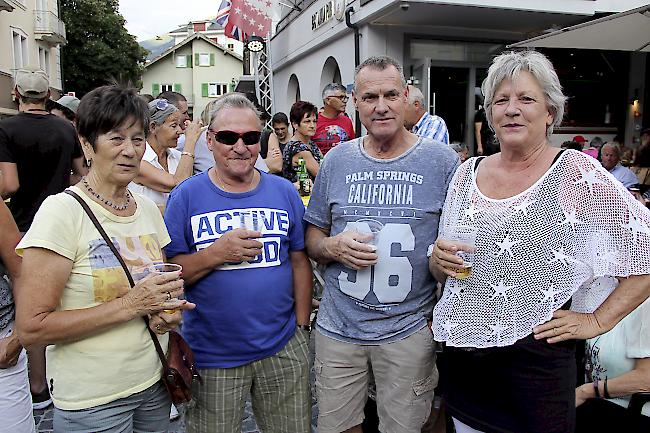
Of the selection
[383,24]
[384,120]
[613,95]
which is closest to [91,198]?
[384,120]

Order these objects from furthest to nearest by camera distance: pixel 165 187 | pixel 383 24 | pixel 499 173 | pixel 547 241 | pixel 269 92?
pixel 269 92, pixel 383 24, pixel 165 187, pixel 499 173, pixel 547 241

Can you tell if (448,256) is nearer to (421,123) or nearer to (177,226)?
(177,226)

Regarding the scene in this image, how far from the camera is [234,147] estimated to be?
2309 mm

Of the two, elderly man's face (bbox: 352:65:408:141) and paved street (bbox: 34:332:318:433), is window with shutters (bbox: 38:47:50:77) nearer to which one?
paved street (bbox: 34:332:318:433)

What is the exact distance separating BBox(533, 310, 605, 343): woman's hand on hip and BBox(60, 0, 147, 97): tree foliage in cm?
3860

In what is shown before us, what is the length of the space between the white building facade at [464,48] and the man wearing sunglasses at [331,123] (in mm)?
2962

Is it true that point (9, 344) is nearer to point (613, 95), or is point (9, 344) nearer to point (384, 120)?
point (384, 120)

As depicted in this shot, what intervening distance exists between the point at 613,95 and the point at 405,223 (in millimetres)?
11289

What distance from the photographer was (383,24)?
32.1 feet

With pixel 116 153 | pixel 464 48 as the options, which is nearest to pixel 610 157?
pixel 464 48

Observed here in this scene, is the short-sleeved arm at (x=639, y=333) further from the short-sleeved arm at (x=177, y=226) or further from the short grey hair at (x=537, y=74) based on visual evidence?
the short-sleeved arm at (x=177, y=226)

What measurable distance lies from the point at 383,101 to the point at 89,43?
3953 cm

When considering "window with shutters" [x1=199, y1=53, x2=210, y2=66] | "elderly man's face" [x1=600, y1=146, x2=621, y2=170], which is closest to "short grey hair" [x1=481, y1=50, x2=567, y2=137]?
"elderly man's face" [x1=600, y1=146, x2=621, y2=170]

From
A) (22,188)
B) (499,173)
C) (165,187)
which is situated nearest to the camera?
(499,173)
